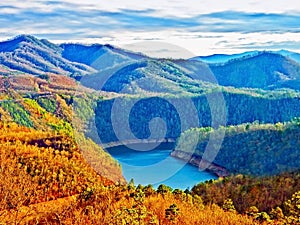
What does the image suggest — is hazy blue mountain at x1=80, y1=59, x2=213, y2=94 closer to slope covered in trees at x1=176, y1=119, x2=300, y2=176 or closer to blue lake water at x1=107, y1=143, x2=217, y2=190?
blue lake water at x1=107, y1=143, x2=217, y2=190

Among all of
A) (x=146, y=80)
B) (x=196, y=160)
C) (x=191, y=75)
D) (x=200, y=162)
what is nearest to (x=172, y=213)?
(x=200, y=162)

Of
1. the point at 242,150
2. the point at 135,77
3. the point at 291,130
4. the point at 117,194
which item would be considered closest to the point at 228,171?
the point at 242,150

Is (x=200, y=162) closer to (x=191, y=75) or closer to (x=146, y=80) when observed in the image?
(x=146, y=80)

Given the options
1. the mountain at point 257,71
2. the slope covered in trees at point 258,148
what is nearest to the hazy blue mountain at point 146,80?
the mountain at point 257,71

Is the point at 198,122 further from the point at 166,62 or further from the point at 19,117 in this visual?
the point at 166,62

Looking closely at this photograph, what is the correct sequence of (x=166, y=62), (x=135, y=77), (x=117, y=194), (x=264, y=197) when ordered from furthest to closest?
(x=166, y=62) < (x=135, y=77) < (x=264, y=197) < (x=117, y=194)

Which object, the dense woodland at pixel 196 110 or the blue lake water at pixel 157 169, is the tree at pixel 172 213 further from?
the dense woodland at pixel 196 110

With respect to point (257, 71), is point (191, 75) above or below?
below
